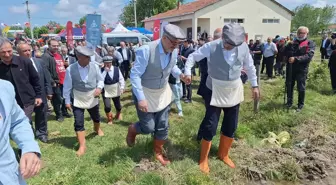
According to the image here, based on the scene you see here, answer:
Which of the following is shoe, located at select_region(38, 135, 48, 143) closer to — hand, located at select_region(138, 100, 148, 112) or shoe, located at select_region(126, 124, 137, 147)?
shoe, located at select_region(126, 124, 137, 147)

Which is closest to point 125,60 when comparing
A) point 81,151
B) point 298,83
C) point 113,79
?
point 113,79

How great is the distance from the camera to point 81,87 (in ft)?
14.8

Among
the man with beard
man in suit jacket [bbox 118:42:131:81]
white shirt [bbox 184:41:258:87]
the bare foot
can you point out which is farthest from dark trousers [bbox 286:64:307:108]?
man in suit jacket [bbox 118:42:131:81]

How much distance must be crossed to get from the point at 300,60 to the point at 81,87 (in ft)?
14.6

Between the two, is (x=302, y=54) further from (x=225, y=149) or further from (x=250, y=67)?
(x=225, y=149)

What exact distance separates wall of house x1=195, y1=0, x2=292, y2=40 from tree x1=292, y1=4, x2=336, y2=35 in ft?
109

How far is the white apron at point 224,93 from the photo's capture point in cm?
355

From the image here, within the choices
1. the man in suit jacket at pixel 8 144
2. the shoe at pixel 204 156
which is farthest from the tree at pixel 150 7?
the man in suit jacket at pixel 8 144

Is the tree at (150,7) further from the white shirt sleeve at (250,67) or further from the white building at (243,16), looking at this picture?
the white shirt sleeve at (250,67)

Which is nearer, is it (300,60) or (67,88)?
(67,88)

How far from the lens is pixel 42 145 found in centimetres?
491

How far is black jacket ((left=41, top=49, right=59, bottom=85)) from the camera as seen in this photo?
246 inches

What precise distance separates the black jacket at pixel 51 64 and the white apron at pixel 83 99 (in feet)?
6.70

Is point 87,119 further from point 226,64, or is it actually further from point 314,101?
point 314,101
